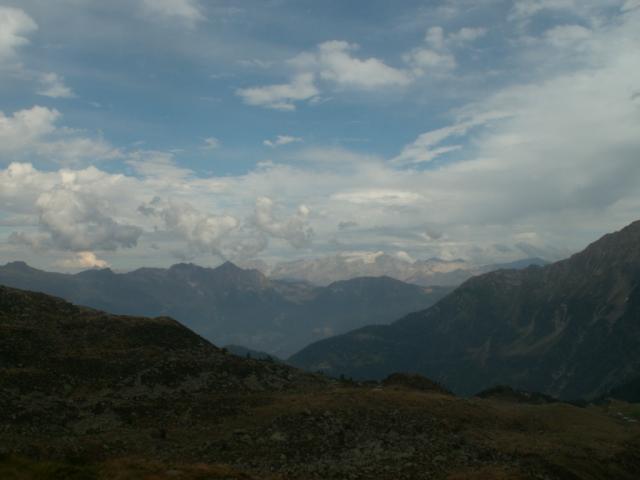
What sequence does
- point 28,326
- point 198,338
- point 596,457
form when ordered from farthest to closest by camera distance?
point 198,338 → point 28,326 → point 596,457

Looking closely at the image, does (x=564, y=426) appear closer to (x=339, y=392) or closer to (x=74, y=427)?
(x=339, y=392)

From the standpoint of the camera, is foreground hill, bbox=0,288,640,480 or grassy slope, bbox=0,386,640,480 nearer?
grassy slope, bbox=0,386,640,480

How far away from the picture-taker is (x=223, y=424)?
1982 inches

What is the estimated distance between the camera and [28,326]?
69.2 meters

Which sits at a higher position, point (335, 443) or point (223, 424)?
point (223, 424)

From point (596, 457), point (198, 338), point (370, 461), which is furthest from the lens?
point (198, 338)

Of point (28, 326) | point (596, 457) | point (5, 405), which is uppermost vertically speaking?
point (28, 326)

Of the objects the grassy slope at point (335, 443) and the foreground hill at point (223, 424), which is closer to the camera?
the grassy slope at point (335, 443)

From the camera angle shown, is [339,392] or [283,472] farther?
[339,392]

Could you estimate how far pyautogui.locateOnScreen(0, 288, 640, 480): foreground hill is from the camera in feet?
132

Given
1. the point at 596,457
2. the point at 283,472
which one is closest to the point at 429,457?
the point at 283,472

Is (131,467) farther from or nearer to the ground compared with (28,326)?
nearer to the ground

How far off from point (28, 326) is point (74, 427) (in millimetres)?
29263

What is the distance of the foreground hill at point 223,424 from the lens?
40125 millimetres
